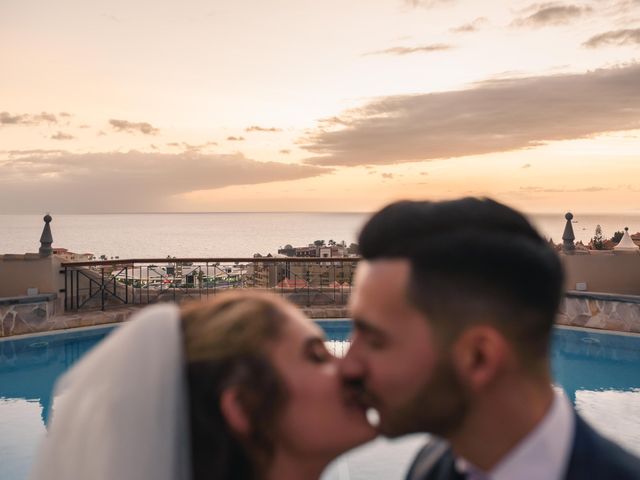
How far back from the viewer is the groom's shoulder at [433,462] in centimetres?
151

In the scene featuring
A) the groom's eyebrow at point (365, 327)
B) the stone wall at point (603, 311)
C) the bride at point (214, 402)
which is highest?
the groom's eyebrow at point (365, 327)

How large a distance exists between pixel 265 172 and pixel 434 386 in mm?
74207

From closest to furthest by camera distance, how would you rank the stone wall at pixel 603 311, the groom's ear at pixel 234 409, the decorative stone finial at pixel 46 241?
the groom's ear at pixel 234 409, the stone wall at pixel 603 311, the decorative stone finial at pixel 46 241

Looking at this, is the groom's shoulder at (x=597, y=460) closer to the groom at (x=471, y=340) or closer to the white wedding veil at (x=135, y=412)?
the groom at (x=471, y=340)

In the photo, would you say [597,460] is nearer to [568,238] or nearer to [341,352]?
[341,352]

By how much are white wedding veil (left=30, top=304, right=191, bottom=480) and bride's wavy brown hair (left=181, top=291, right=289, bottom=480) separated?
0.03 m

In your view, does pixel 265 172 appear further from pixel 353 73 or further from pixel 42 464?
pixel 42 464

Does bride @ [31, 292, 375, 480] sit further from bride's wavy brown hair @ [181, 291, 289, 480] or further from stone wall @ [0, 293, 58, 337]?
stone wall @ [0, 293, 58, 337]

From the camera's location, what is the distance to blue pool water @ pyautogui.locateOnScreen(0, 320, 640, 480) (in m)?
6.31

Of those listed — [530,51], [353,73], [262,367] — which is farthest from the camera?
[353,73]

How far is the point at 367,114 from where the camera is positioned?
31500 millimetres

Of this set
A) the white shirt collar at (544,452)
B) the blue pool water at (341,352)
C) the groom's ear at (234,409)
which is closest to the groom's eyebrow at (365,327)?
the groom's ear at (234,409)

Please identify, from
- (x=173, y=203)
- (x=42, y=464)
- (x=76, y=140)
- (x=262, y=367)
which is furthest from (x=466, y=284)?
(x=173, y=203)

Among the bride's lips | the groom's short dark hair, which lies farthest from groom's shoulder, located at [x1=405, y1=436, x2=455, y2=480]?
the groom's short dark hair
